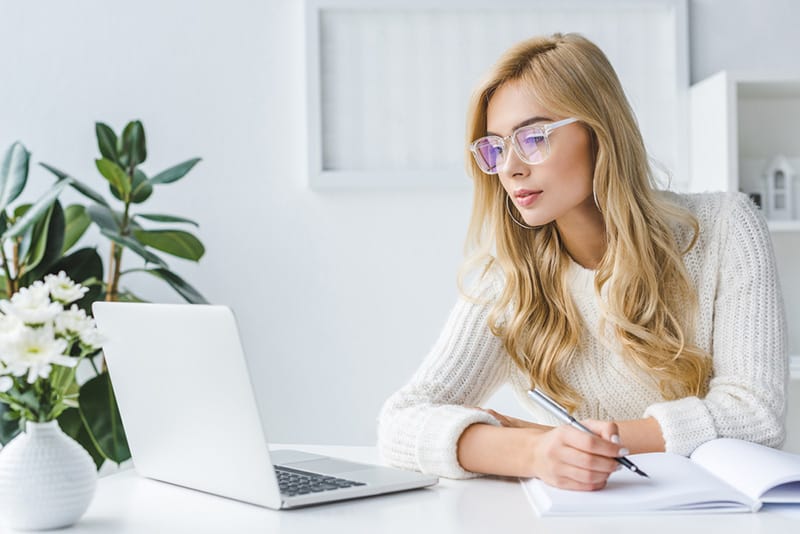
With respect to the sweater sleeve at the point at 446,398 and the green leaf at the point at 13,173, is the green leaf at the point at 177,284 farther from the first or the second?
the sweater sleeve at the point at 446,398

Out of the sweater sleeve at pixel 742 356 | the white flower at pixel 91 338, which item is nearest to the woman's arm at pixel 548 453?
the sweater sleeve at pixel 742 356

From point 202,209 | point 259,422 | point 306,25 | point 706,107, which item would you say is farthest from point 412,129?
point 259,422

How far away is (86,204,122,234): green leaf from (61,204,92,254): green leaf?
16 centimetres

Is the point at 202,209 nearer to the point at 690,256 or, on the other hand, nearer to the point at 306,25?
the point at 306,25

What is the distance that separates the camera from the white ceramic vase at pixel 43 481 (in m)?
0.98

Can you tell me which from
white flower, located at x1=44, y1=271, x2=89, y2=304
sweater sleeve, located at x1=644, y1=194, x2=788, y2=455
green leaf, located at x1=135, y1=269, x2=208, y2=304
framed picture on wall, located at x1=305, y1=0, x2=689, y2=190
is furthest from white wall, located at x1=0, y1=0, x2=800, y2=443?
white flower, located at x1=44, y1=271, x2=89, y2=304

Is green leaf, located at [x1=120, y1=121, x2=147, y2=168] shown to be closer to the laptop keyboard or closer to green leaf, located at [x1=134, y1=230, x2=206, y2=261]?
green leaf, located at [x1=134, y1=230, x2=206, y2=261]

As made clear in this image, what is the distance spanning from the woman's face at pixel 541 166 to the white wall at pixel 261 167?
1.04 meters

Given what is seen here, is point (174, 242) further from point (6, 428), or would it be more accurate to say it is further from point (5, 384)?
point (5, 384)

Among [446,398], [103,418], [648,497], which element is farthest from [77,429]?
[648,497]

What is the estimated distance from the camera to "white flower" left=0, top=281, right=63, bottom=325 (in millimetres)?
969

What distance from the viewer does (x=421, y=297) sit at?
2691 mm

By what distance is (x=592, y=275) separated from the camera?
5.65 ft

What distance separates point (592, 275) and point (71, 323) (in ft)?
3.29
